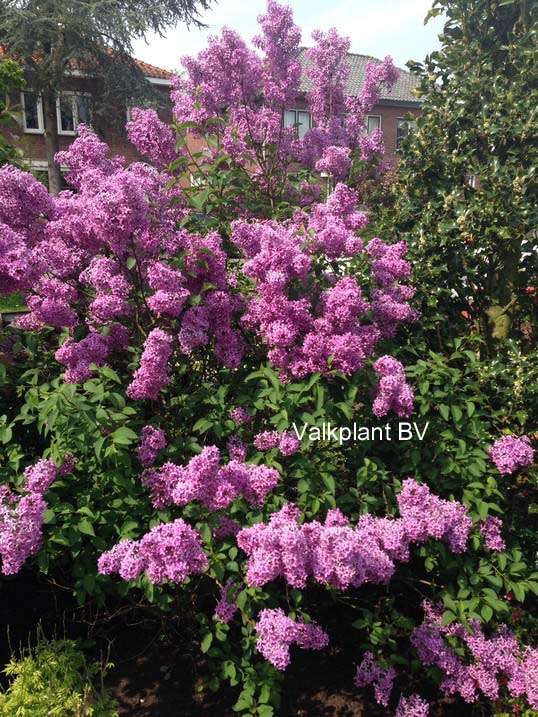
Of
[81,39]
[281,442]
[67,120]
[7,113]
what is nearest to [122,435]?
[281,442]

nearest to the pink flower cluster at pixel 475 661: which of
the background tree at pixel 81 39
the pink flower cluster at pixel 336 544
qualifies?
the pink flower cluster at pixel 336 544

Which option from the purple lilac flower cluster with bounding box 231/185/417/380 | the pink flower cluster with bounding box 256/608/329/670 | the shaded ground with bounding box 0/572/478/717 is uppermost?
the purple lilac flower cluster with bounding box 231/185/417/380

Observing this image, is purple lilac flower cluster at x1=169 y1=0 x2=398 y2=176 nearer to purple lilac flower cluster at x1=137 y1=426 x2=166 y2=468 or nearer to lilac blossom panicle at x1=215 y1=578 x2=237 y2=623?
purple lilac flower cluster at x1=137 y1=426 x2=166 y2=468

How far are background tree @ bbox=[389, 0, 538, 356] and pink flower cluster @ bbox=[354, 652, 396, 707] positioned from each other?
210 cm

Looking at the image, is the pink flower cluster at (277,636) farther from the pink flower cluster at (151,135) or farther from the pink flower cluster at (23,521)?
the pink flower cluster at (151,135)

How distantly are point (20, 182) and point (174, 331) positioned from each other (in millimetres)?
1021

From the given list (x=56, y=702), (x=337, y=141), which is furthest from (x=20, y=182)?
(x=337, y=141)

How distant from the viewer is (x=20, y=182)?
2602mm

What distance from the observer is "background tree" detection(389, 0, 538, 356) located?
11.8ft

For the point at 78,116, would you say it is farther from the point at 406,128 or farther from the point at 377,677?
the point at 377,677

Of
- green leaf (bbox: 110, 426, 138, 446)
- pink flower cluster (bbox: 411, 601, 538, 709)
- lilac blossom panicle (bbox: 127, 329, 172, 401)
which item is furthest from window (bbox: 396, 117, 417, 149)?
pink flower cluster (bbox: 411, 601, 538, 709)

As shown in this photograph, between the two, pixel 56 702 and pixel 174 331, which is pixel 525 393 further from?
pixel 56 702

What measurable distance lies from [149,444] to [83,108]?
24076 mm

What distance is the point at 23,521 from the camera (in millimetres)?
2217
